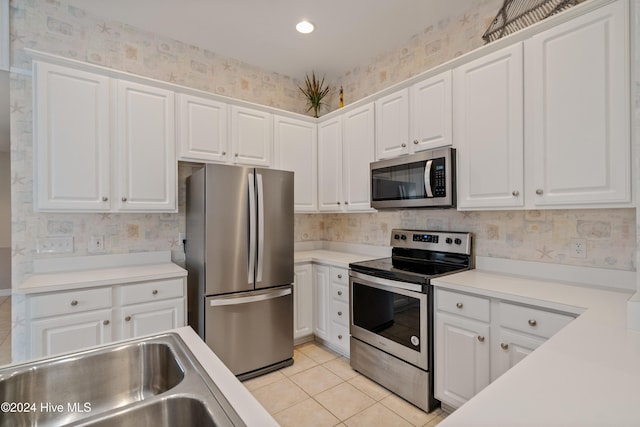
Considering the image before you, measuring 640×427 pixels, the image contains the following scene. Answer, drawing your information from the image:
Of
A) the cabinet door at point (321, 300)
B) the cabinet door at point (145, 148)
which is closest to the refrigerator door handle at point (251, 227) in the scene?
the cabinet door at point (145, 148)

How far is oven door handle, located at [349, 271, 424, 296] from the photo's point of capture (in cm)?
208

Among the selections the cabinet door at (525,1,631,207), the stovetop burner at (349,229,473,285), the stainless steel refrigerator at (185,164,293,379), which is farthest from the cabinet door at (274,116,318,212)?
the cabinet door at (525,1,631,207)

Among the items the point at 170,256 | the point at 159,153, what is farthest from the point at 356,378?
the point at 159,153

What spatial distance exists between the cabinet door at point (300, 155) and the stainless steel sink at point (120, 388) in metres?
2.30

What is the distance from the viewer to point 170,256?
279 centimetres

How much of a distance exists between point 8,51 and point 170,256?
185 cm

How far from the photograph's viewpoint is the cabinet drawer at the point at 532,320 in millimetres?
1514

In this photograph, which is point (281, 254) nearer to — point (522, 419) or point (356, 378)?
point (356, 378)

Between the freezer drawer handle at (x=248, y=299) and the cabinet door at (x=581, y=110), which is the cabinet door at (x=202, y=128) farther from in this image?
the cabinet door at (x=581, y=110)

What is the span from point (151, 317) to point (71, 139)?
136 centimetres

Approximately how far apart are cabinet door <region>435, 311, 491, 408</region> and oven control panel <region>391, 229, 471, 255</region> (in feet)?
2.06

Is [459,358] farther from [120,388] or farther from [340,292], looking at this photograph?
[120,388]

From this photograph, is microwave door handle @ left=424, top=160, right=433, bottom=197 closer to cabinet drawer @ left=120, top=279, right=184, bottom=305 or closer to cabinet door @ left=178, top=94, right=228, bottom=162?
cabinet door @ left=178, top=94, right=228, bottom=162

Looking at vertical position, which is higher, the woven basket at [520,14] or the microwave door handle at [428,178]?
the woven basket at [520,14]
